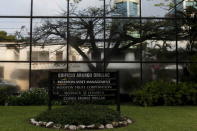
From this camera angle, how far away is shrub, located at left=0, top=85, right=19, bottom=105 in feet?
54.2

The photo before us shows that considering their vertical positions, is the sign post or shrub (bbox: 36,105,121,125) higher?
A: the sign post

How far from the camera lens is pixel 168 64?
18.4 m

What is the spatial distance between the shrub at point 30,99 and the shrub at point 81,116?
18.8 ft

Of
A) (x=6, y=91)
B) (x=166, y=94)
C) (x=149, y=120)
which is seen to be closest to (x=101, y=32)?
(x=166, y=94)

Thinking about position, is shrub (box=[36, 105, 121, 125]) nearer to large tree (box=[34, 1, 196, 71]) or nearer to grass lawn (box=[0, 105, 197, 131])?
grass lawn (box=[0, 105, 197, 131])

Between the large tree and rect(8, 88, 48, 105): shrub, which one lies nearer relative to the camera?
rect(8, 88, 48, 105): shrub

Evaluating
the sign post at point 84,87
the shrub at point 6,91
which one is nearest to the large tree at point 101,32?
the shrub at point 6,91

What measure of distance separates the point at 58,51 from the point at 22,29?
2386mm

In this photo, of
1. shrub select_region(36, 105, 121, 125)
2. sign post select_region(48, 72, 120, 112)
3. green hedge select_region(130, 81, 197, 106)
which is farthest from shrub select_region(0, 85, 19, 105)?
green hedge select_region(130, 81, 197, 106)

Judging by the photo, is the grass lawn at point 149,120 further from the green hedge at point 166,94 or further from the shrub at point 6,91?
the shrub at point 6,91

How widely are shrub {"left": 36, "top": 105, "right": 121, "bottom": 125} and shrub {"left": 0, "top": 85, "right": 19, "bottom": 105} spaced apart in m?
6.25

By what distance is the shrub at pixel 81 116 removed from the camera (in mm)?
10109

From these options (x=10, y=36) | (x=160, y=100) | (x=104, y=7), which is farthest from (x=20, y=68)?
(x=160, y=100)

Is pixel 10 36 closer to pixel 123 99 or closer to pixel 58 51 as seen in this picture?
pixel 58 51
